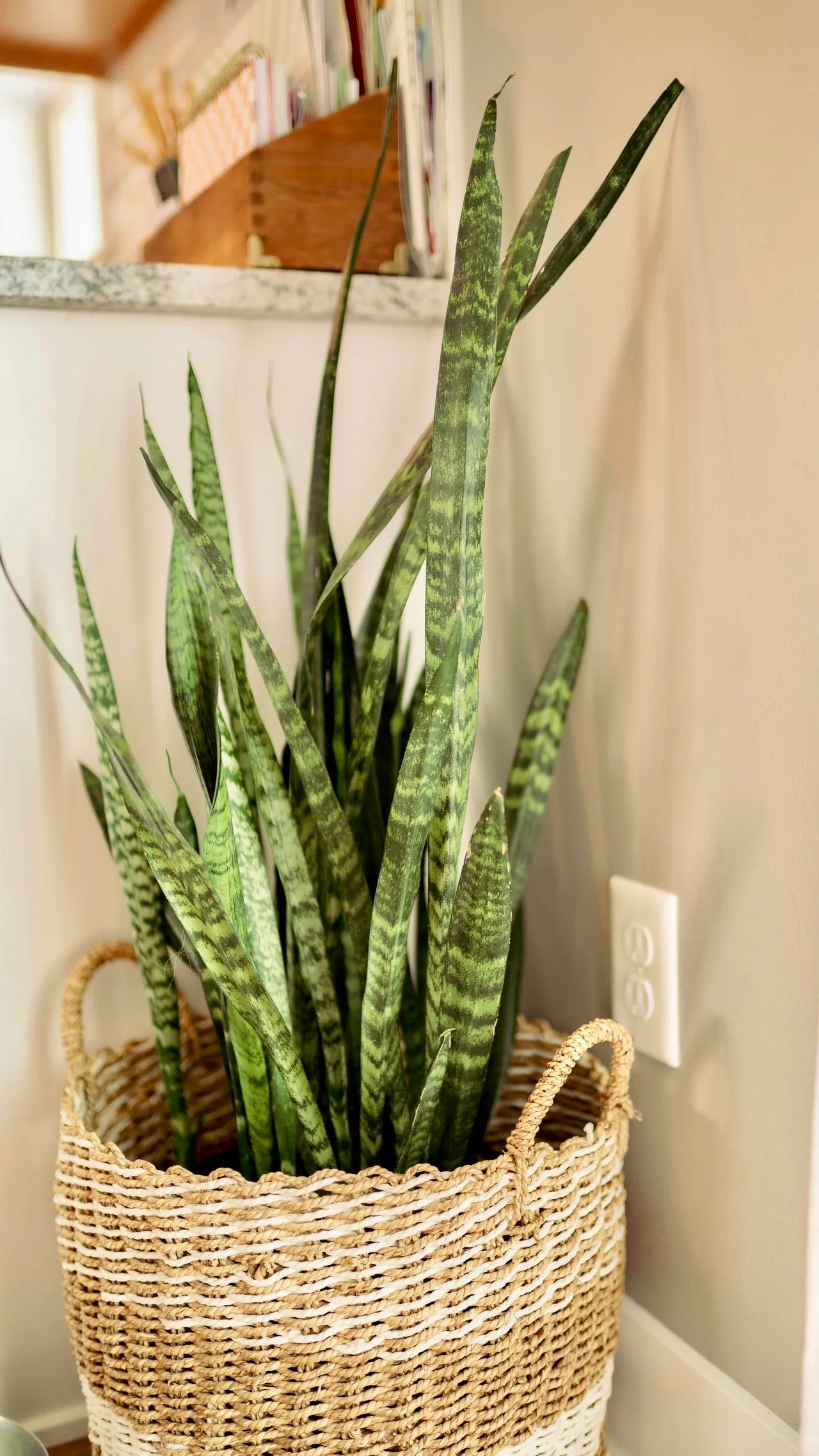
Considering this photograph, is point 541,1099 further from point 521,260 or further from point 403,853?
point 521,260

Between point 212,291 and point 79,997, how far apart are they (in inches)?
21.2

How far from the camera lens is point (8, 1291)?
873 mm

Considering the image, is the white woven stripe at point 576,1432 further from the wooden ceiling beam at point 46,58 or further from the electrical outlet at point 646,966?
the wooden ceiling beam at point 46,58

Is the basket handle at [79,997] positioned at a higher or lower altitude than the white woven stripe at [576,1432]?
higher

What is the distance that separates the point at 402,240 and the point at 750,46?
0.38m

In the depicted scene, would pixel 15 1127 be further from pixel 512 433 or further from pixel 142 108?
pixel 142 108

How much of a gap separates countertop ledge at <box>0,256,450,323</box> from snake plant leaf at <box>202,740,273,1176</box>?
39 centimetres

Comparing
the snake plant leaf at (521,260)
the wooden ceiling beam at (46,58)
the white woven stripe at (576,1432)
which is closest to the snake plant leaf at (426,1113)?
the white woven stripe at (576,1432)

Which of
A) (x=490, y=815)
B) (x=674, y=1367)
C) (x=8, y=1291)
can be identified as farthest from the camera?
(x=8, y=1291)

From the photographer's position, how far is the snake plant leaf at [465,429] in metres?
0.58

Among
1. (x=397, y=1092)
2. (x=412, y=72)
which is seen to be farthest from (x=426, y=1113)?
(x=412, y=72)

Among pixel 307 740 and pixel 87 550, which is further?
pixel 87 550

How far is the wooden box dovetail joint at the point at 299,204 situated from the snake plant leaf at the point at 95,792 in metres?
0.42

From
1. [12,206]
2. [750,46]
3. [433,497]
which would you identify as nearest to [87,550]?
[12,206]
